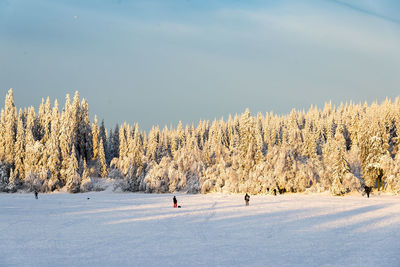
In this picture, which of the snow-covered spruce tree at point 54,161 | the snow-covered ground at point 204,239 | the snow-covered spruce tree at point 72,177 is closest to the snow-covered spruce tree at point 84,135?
the snow-covered spruce tree at point 54,161

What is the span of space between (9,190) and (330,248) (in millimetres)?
66055

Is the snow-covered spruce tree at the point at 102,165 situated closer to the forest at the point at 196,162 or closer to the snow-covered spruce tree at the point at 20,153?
the forest at the point at 196,162

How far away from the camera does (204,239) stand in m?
18.7

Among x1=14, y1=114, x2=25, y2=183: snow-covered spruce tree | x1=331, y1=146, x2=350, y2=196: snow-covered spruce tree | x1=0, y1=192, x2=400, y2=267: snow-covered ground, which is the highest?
x1=14, y1=114, x2=25, y2=183: snow-covered spruce tree

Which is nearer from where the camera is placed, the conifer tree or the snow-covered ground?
the snow-covered ground

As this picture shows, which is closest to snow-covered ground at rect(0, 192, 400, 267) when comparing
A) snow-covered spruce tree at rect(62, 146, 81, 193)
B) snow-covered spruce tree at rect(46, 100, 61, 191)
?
snow-covered spruce tree at rect(62, 146, 81, 193)

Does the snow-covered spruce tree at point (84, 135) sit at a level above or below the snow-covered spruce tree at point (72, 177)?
above

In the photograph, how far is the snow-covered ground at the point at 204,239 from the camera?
14.5 metres

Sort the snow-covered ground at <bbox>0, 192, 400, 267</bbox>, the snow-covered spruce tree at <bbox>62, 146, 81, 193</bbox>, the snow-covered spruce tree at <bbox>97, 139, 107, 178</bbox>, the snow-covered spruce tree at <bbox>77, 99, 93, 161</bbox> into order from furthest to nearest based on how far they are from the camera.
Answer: the snow-covered spruce tree at <bbox>77, 99, 93, 161</bbox> → the snow-covered spruce tree at <bbox>97, 139, 107, 178</bbox> → the snow-covered spruce tree at <bbox>62, 146, 81, 193</bbox> → the snow-covered ground at <bbox>0, 192, 400, 267</bbox>

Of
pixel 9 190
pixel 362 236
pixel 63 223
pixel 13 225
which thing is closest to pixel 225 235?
pixel 362 236

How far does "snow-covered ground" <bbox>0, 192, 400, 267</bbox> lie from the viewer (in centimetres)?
1449

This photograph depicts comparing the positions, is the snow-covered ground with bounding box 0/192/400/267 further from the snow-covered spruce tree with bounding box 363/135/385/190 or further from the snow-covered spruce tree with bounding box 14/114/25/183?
the snow-covered spruce tree with bounding box 14/114/25/183

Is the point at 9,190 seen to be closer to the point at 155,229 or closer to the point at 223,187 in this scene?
the point at 223,187

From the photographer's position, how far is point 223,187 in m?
55.5
